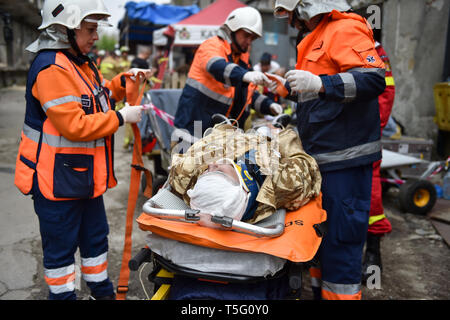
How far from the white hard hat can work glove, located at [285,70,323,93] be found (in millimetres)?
1188

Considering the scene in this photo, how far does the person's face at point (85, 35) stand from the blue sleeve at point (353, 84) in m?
1.36

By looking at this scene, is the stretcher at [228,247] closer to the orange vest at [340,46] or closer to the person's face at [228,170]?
the person's face at [228,170]

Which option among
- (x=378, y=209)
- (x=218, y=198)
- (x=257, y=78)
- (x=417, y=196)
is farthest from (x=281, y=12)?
(x=417, y=196)

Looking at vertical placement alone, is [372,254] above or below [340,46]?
below

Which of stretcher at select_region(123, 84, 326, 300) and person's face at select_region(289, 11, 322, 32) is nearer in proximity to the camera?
stretcher at select_region(123, 84, 326, 300)

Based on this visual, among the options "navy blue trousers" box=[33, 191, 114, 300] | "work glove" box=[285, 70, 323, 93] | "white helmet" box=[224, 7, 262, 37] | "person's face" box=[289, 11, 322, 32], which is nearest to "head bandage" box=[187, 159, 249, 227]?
"work glove" box=[285, 70, 323, 93]

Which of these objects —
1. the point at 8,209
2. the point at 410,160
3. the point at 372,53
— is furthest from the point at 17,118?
the point at 372,53

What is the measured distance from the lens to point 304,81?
1.82 m

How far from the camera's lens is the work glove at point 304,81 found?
71.2 inches

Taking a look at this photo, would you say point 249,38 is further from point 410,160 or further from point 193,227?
point 410,160

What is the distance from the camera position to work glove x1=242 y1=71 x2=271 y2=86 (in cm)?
248

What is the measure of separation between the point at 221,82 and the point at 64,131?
4.42ft

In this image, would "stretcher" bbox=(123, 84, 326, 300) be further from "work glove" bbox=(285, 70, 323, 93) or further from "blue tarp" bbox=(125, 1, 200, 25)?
"blue tarp" bbox=(125, 1, 200, 25)

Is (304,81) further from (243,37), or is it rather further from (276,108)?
(243,37)
